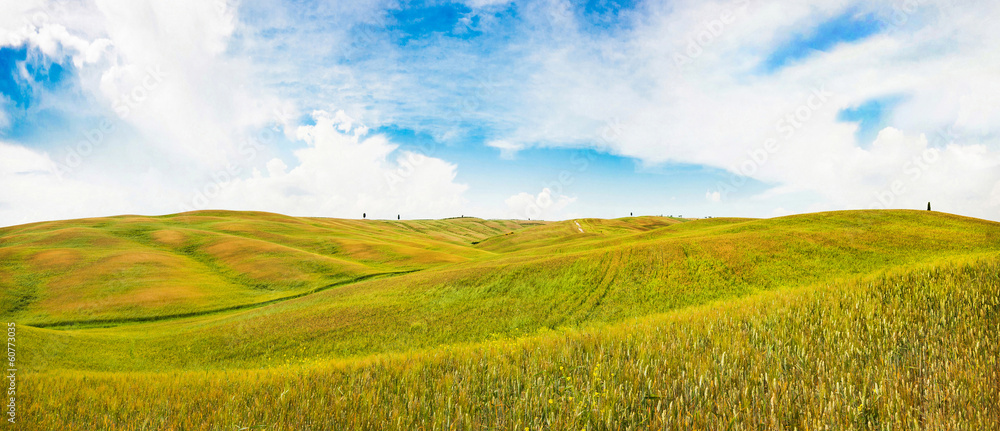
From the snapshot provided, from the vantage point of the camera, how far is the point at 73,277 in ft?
161

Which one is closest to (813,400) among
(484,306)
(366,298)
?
(484,306)

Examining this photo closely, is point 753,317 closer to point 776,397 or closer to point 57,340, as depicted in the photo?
point 776,397

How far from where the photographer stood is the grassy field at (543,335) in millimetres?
3896

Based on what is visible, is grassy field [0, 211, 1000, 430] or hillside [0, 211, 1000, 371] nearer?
grassy field [0, 211, 1000, 430]

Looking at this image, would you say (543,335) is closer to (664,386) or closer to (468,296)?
(664,386)

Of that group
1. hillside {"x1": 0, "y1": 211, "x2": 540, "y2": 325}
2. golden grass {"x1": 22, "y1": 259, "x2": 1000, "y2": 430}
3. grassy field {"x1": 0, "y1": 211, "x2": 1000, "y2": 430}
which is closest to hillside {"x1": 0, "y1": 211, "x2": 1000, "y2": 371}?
grassy field {"x1": 0, "y1": 211, "x2": 1000, "y2": 430}

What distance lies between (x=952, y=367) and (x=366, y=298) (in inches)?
1324

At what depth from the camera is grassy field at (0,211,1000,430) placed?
390 centimetres

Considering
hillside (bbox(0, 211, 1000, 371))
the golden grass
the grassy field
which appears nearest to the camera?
the golden grass

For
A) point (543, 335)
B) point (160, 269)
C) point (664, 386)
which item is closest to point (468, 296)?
point (543, 335)

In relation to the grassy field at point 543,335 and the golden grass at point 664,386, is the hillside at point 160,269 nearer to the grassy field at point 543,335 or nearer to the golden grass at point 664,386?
the grassy field at point 543,335

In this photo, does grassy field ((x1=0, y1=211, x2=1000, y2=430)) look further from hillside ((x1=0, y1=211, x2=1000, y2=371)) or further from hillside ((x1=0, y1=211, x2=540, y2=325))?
hillside ((x1=0, y1=211, x2=540, y2=325))

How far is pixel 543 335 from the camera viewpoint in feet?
32.6

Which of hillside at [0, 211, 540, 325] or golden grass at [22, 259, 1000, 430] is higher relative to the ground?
golden grass at [22, 259, 1000, 430]
